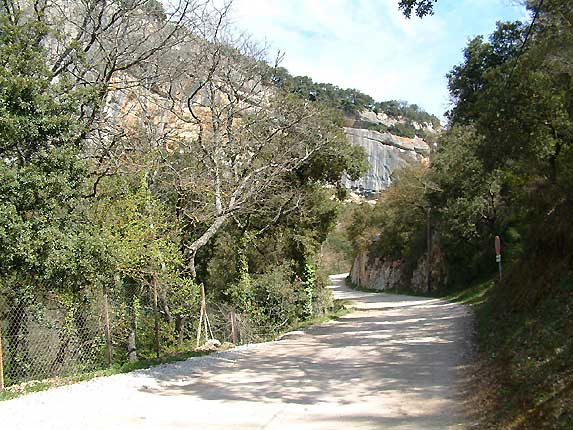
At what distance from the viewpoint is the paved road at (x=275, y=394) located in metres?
7.20

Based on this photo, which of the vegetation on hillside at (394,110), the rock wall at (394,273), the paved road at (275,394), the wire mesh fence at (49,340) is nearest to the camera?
the paved road at (275,394)

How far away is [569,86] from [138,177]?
1097 centimetres

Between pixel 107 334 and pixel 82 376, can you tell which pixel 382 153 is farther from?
pixel 82 376

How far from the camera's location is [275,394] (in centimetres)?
895

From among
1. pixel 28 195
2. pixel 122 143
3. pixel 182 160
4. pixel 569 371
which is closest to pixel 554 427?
pixel 569 371

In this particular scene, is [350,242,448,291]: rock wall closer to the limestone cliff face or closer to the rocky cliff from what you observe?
the rocky cliff

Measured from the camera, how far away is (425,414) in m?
7.38

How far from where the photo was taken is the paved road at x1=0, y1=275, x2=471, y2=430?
23.6ft

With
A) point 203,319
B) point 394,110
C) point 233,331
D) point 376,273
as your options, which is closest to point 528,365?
point 203,319

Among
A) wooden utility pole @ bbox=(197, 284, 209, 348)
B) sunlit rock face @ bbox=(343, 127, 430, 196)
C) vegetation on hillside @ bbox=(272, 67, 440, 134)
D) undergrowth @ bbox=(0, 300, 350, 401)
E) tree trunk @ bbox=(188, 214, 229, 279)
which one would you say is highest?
vegetation on hillside @ bbox=(272, 67, 440, 134)

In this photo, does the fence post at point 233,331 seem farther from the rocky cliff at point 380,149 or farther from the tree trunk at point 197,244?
the rocky cliff at point 380,149

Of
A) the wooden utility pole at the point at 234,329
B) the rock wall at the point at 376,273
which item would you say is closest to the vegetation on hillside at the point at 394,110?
the rock wall at the point at 376,273

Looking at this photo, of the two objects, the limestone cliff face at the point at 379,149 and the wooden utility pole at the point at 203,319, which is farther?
the limestone cliff face at the point at 379,149

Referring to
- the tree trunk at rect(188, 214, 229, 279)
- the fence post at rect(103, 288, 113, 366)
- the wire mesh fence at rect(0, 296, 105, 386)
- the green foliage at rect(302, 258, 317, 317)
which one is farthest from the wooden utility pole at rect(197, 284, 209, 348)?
the green foliage at rect(302, 258, 317, 317)
